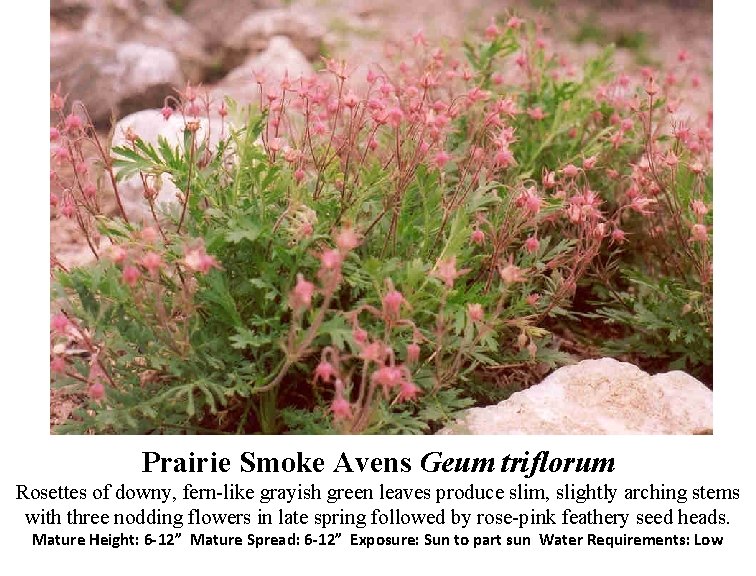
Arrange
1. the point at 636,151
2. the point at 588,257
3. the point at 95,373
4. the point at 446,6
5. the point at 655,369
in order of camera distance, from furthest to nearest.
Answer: the point at 446,6 < the point at 636,151 < the point at 655,369 < the point at 588,257 < the point at 95,373

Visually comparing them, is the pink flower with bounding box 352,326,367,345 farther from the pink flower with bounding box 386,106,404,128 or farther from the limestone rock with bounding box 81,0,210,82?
the limestone rock with bounding box 81,0,210,82

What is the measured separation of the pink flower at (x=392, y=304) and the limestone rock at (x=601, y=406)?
1.47ft

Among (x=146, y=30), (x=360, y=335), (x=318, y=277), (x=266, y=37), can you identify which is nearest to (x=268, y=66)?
(x=266, y=37)

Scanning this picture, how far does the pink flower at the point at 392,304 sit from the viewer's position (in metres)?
1.78

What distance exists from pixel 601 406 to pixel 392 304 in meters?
0.78

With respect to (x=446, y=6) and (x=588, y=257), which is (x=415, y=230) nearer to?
(x=588, y=257)

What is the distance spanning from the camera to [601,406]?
230cm

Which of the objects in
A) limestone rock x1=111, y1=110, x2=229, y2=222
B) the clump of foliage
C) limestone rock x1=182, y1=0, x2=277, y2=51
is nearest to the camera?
the clump of foliage

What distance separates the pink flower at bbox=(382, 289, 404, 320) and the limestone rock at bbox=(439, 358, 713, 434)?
449mm

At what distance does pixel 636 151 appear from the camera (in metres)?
3.13

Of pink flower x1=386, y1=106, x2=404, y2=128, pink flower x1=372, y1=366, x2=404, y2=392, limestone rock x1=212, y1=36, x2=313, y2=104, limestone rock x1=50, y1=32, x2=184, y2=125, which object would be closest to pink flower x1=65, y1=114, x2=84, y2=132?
pink flower x1=386, y1=106, x2=404, y2=128

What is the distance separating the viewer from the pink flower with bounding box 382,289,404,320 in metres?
1.78

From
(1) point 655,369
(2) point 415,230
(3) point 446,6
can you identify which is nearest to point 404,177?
(2) point 415,230
